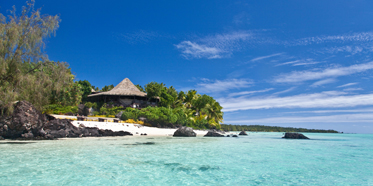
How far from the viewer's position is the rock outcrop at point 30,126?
1283 cm

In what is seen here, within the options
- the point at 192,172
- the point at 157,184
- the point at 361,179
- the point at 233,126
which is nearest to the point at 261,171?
the point at 192,172

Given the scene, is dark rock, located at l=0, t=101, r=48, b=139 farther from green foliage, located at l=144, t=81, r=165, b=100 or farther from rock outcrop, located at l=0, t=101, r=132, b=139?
green foliage, located at l=144, t=81, r=165, b=100

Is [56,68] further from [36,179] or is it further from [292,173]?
[292,173]

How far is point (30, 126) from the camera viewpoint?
1356 cm

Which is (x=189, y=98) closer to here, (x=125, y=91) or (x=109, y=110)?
(x=125, y=91)

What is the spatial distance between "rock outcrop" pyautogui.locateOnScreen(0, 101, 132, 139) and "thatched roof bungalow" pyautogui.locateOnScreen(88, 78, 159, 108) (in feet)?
53.4

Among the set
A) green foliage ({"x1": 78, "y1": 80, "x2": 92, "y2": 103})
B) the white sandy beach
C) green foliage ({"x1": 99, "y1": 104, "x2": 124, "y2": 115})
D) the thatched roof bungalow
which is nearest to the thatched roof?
the thatched roof bungalow

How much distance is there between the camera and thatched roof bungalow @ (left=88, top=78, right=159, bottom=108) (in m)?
32.6

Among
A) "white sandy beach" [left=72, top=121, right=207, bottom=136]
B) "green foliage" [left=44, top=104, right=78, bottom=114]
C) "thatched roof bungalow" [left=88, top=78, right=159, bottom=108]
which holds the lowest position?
"white sandy beach" [left=72, top=121, right=207, bottom=136]

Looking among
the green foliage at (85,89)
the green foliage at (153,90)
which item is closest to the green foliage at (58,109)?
the green foliage at (85,89)

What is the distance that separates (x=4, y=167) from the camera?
18.4 feet

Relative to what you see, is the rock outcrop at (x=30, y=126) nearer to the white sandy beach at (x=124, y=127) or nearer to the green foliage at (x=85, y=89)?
the white sandy beach at (x=124, y=127)

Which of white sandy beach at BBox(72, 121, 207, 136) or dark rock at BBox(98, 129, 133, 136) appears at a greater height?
white sandy beach at BBox(72, 121, 207, 136)

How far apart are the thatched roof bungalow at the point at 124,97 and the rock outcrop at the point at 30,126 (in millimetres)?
16279
